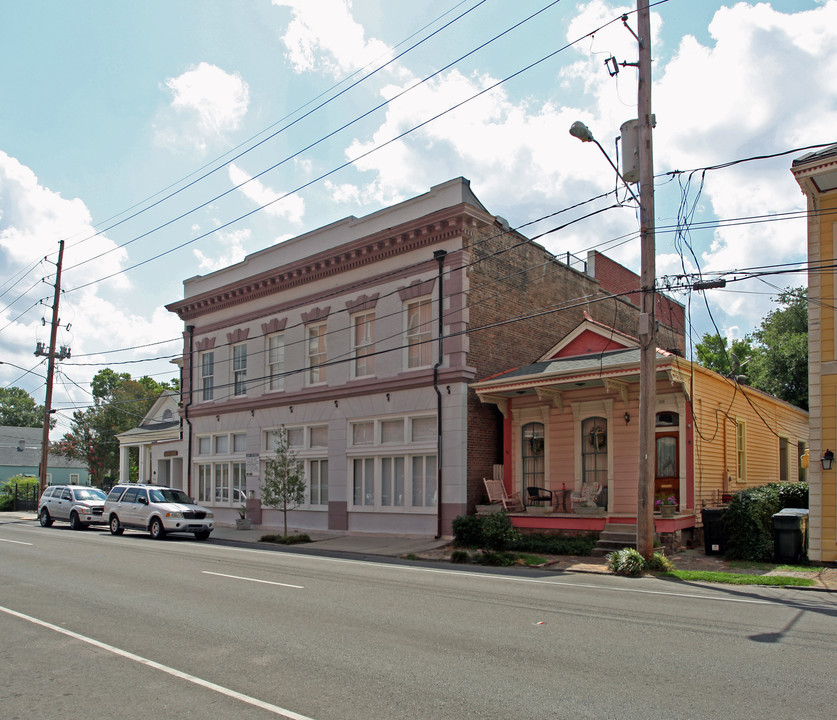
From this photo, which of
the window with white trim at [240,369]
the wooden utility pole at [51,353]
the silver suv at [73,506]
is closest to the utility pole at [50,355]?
the wooden utility pole at [51,353]

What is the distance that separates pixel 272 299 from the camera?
28.2 meters

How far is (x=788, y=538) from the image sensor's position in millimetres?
15031

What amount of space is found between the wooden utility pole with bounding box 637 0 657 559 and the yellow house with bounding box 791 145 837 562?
289cm

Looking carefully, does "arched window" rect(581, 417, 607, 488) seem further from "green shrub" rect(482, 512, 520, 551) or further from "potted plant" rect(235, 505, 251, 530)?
"potted plant" rect(235, 505, 251, 530)

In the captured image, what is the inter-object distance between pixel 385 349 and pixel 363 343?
1171 millimetres

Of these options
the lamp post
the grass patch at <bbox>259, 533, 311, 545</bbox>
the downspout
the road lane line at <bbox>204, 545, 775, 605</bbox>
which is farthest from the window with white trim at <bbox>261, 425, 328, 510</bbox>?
the lamp post

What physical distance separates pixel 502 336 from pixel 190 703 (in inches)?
724

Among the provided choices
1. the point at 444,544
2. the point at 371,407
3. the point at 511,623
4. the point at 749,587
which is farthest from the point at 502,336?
the point at 511,623

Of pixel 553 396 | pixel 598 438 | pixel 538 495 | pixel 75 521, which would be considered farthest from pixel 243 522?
pixel 598 438

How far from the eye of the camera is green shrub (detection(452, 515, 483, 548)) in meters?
19.3

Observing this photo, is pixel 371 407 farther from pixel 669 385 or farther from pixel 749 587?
pixel 749 587

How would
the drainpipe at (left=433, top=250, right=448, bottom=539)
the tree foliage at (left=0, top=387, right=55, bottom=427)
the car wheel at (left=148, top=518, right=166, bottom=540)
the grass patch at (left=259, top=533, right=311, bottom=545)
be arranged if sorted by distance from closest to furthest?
the drainpipe at (left=433, top=250, right=448, bottom=539) → the grass patch at (left=259, top=533, right=311, bottom=545) → the car wheel at (left=148, top=518, right=166, bottom=540) → the tree foliage at (left=0, top=387, right=55, bottom=427)

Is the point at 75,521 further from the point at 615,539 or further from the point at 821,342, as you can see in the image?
the point at 821,342

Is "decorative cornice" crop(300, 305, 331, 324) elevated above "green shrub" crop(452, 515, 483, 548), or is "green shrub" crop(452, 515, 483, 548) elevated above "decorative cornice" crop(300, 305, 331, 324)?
"decorative cornice" crop(300, 305, 331, 324)
